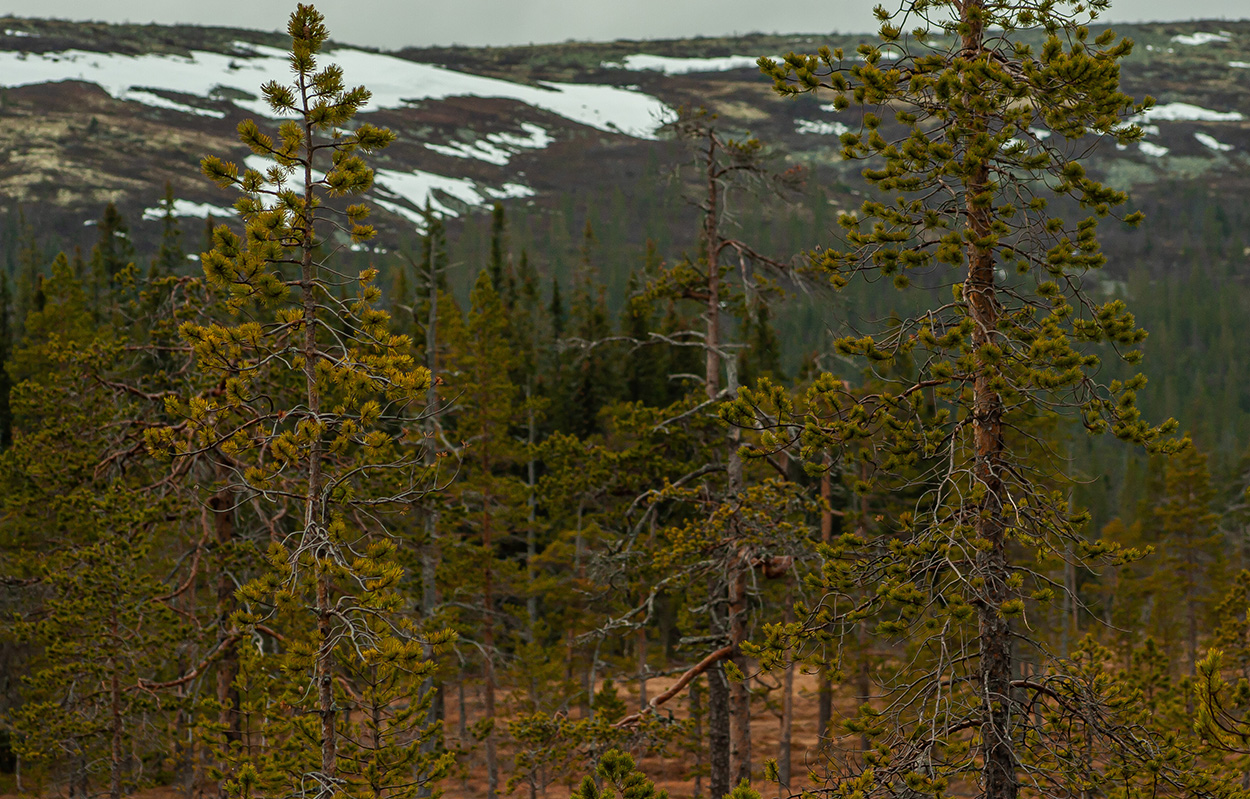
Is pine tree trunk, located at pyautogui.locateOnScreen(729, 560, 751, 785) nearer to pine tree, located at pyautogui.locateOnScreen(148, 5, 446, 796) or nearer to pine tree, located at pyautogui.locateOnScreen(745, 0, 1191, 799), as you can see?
pine tree, located at pyautogui.locateOnScreen(745, 0, 1191, 799)

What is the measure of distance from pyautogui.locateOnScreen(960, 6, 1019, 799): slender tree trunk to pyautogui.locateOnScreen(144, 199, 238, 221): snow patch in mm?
162103

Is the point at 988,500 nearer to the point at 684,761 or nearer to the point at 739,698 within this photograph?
the point at 739,698

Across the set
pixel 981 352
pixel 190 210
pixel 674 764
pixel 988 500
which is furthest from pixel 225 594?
pixel 190 210

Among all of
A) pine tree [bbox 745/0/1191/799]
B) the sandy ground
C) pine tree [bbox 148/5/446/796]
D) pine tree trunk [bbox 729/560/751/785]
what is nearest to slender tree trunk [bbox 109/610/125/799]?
pine tree [bbox 148/5/446/796]

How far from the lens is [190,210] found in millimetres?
163125

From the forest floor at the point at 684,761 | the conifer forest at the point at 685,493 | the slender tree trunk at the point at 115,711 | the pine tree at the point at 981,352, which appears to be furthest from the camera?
the forest floor at the point at 684,761

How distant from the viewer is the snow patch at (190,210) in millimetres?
159125

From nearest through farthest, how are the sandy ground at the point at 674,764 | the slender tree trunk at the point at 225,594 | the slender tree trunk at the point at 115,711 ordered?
the slender tree trunk at the point at 225,594 < the slender tree trunk at the point at 115,711 < the sandy ground at the point at 674,764

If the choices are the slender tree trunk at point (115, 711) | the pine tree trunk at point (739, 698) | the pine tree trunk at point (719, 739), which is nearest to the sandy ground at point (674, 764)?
the pine tree trunk at point (719, 739)

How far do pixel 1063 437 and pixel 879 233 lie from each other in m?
24.8

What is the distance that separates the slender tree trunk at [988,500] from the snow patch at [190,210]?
162103 millimetres

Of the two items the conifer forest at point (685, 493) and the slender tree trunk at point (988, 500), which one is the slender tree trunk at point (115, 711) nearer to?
the conifer forest at point (685, 493)

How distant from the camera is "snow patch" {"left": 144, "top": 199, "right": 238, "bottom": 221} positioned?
159 metres

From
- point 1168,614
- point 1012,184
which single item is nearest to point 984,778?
point 1012,184
